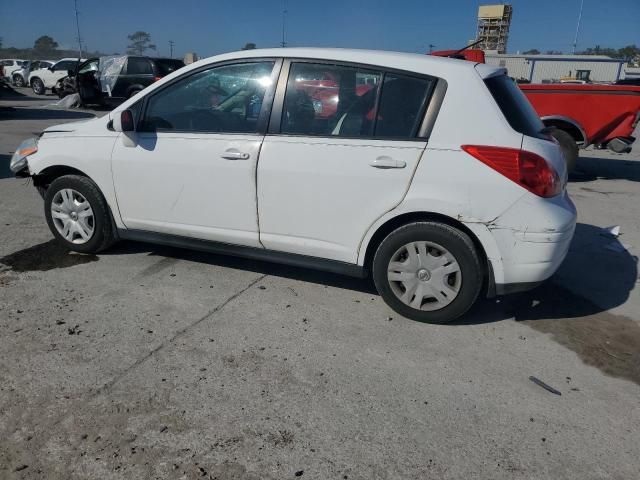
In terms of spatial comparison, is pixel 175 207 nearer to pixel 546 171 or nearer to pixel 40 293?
pixel 40 293

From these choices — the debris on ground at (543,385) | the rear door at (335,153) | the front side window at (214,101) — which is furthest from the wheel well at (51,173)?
the debris on ground at (543,385)

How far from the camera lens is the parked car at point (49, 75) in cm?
2539

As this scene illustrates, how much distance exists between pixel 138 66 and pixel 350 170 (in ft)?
56.8

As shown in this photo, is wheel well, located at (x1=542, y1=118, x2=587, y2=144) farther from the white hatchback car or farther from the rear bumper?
the rear bumper

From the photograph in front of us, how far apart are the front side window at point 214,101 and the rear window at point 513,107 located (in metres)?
1.61

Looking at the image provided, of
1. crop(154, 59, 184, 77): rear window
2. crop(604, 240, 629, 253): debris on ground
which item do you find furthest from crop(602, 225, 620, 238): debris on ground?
crop(154, 59, 184, 77): rear window

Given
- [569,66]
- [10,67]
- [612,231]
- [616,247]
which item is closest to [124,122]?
[616,247]

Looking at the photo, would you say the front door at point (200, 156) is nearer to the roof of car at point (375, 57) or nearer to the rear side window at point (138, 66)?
the roof of car at point (375, 57)

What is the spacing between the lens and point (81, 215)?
4488 mm

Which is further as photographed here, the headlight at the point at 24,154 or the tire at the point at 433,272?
the headlight at the point at 24,154

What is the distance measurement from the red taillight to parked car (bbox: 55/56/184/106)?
17.0 m

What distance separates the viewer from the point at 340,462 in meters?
2.33

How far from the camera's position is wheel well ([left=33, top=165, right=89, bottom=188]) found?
14.7 feet

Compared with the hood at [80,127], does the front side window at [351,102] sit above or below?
above
